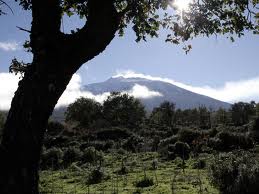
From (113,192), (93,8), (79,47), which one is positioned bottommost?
(113,192)

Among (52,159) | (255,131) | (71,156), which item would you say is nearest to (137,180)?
(52,159)

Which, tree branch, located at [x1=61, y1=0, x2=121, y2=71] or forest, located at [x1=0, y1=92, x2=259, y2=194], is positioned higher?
tree branch, located at [x1=61, y1=0, x2=121, y2=71]

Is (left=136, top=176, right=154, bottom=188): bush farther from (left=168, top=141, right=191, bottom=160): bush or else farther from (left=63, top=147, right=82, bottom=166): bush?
(left=63, top=147, right=82, bottom=166): bush

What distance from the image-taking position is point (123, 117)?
125125 mm

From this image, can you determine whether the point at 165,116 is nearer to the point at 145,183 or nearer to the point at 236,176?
the point at 145,183

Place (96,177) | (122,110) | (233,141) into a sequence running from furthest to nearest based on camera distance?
(122,110)
(233,141)
(96,177)

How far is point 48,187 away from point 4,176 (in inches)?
486

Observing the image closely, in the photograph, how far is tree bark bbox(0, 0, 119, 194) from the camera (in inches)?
260

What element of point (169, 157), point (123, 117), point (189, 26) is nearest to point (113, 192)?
point (189, 26)

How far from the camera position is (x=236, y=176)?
1445cm

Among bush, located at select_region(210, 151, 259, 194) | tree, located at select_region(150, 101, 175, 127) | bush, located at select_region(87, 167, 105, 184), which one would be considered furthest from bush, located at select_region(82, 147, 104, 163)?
tree, located at select_region(150, 101, 175, 127)

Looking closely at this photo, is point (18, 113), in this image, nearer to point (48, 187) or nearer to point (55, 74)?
point (55, 74)

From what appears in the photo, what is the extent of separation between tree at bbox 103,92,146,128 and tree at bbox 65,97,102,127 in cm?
403

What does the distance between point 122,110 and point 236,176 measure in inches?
4407
